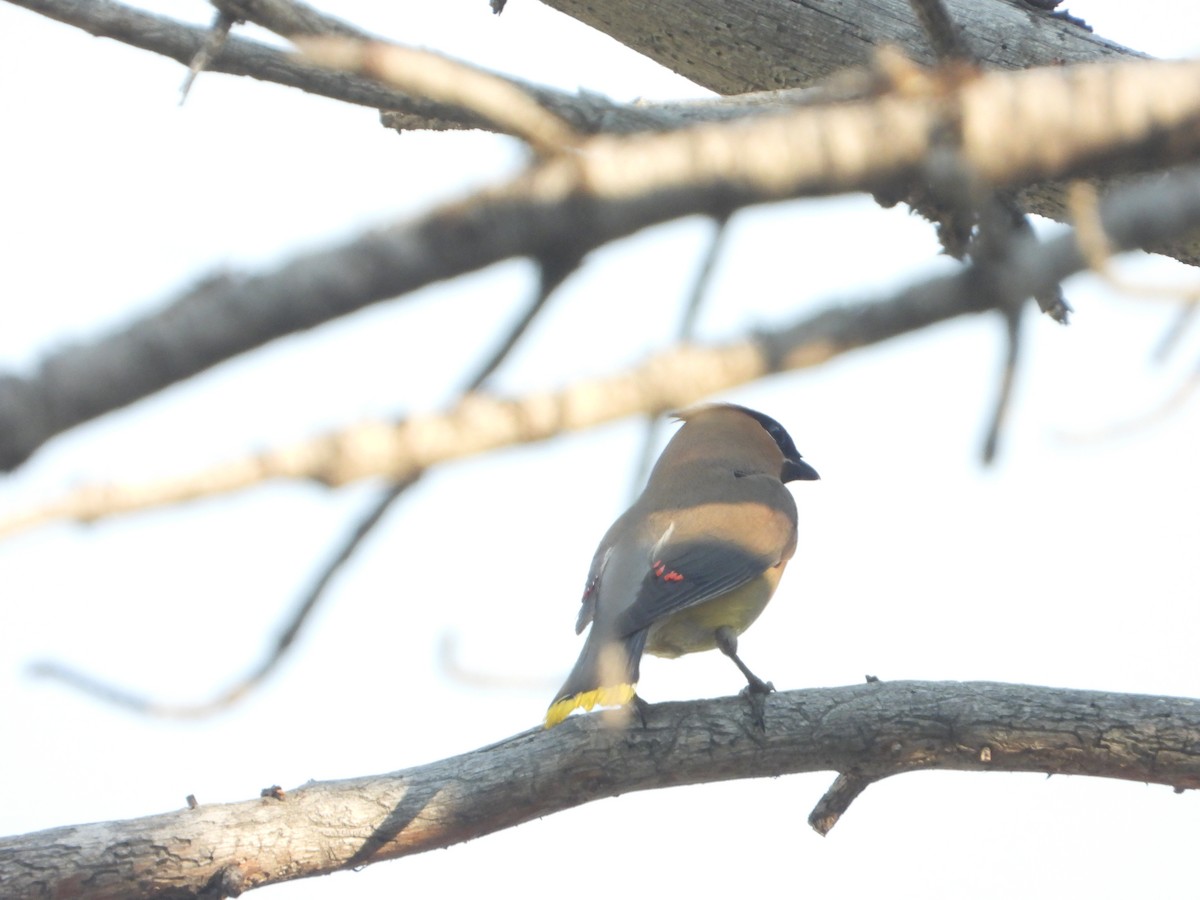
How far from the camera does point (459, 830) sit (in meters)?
3.53

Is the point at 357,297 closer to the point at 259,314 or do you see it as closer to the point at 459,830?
the point at 259,314

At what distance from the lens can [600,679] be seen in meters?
3.85

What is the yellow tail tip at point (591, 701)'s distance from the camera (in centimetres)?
369

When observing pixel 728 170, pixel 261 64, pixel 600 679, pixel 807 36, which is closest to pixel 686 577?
pixel 600 679

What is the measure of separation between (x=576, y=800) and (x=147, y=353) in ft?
9.12

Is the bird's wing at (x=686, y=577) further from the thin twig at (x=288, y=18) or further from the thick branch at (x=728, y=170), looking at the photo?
the thick branch at (x=728, y=170)

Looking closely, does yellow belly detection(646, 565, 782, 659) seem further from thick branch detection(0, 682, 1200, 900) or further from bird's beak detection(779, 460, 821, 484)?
bird's beak detection(779, 460, 821, 484)

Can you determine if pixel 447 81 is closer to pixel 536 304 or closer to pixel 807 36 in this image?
pixel 536 304

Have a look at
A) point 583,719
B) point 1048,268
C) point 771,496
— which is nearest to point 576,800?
point 583,719

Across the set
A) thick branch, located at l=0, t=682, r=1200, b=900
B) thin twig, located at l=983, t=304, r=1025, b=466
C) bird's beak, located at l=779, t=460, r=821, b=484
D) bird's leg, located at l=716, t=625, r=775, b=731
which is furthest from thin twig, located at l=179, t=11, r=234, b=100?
bird's beak, located at l=779, t=460, r=821, b=484

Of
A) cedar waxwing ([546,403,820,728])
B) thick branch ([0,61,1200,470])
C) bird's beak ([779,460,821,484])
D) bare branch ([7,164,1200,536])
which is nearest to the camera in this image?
thick branch ([0,61,1200,470])

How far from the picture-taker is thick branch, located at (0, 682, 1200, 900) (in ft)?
10.7

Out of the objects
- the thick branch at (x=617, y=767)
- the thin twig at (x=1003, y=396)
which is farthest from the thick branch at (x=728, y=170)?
the thick branch at (x=617, y=767)

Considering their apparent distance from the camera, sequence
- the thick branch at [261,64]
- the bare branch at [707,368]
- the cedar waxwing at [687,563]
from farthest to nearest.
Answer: the cedar waxwing at [687,563] → the thick branch at [261,64] → the bare branch at [707,368]
